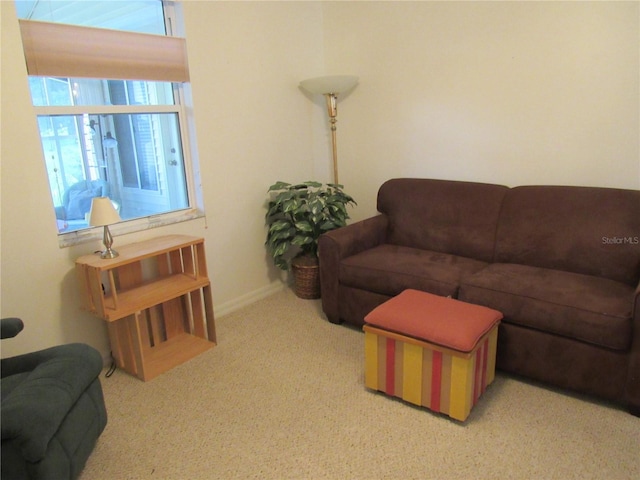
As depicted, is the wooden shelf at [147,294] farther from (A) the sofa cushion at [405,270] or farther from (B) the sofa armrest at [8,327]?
(A) the sofa cushion at [405,270]

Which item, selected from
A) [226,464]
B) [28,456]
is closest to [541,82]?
[226,464]

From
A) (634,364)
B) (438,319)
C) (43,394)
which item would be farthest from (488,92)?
(43,394)

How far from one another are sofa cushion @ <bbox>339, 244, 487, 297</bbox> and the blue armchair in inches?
59.1

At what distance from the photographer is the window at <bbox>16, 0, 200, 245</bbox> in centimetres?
233

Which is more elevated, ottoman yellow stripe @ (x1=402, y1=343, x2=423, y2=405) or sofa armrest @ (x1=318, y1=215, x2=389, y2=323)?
sofa armrest @ (x1=318, y1=215, x2=389, y2=323)

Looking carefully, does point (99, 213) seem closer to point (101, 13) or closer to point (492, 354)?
point (101, 13)

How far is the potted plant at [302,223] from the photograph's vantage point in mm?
3254

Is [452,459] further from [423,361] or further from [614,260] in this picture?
[614,260]

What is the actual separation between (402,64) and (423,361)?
7.36ft

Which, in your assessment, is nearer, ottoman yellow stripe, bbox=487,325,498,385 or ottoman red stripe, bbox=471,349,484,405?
ottoman red stripe, bbox=471,349,484,405

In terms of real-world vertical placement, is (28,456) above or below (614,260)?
below

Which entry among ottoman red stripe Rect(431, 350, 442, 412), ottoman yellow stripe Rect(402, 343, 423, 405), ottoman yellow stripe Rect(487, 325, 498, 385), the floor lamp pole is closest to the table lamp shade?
ottoman yellow stripe Rect(402, 343, 423, 405)

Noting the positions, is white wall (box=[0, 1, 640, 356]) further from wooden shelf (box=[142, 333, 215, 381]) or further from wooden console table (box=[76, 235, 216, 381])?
wooden shelf (box=[142, 333, 215, 381])

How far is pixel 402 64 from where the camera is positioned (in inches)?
132
